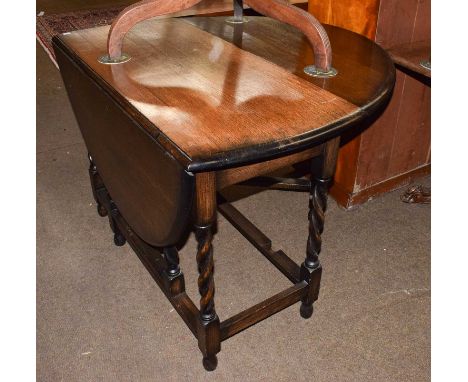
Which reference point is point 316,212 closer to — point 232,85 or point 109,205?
point 232,85

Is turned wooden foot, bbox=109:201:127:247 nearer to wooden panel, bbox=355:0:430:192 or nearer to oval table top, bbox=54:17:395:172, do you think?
oval table top, bbox=54:17:395:172

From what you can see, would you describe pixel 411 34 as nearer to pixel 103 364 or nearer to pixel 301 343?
pixel 301 343

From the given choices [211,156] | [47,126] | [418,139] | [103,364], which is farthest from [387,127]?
[47,126]

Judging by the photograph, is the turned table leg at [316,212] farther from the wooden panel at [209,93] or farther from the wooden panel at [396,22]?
the wooden panel at [396,22]

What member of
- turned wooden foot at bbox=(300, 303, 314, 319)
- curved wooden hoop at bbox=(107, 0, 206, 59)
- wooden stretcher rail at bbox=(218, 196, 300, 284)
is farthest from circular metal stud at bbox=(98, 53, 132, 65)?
turned wooden foot at bbox=(300, 303, 314, 319)

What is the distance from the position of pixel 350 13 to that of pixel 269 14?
0.51m

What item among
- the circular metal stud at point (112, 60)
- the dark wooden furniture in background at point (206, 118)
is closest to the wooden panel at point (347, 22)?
the dark wooden furniture in background at point (206, 118)

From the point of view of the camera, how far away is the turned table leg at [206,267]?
1089mm

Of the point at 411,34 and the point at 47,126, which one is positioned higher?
the point at 411,34

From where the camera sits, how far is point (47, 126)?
290 cm

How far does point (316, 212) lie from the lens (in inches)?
55.4

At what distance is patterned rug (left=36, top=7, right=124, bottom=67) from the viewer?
4048mm

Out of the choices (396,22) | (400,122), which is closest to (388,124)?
(400,122)

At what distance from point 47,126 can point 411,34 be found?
6.87 feet
